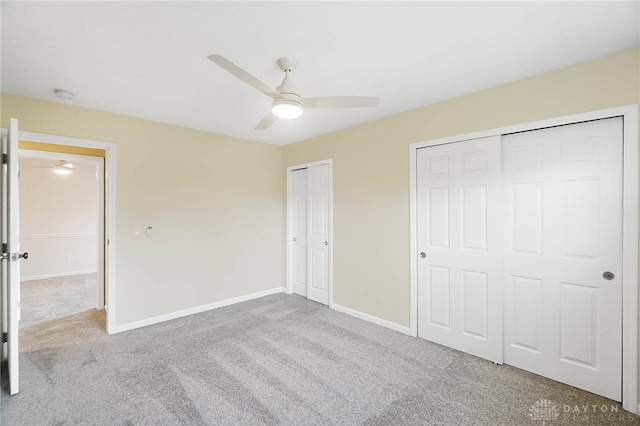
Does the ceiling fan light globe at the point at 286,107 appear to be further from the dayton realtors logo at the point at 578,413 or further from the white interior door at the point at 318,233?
the dayton realtors logo at the point at 578,413

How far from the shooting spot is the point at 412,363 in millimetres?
2482

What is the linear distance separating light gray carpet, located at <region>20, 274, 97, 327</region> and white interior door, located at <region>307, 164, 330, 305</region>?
325cm

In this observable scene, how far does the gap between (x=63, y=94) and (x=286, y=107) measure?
2299mm

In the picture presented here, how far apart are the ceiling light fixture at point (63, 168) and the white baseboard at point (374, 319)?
613 centimetres

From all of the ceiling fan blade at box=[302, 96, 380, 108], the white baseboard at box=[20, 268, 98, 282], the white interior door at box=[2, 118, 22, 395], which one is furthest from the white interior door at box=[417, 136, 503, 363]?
the white baseboard at box=[20, 268, 98, 282]

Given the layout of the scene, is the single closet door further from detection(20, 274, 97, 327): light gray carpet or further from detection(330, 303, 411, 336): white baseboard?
detection(20, 274, 97, 327): light gray carpet

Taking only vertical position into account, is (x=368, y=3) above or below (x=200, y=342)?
above

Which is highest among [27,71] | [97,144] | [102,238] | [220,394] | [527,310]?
[27,71]

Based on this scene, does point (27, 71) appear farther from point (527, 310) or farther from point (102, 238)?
point (527, 310)

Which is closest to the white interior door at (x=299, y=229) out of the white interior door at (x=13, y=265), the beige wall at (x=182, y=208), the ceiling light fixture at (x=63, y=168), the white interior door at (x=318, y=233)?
the white interior door at (x=318, y=233)

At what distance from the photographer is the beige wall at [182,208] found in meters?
3.13

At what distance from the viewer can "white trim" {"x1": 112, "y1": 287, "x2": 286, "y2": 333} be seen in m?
3.20

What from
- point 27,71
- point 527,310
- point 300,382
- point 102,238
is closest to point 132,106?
point 27,71

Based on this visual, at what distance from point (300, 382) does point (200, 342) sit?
4.28ft
